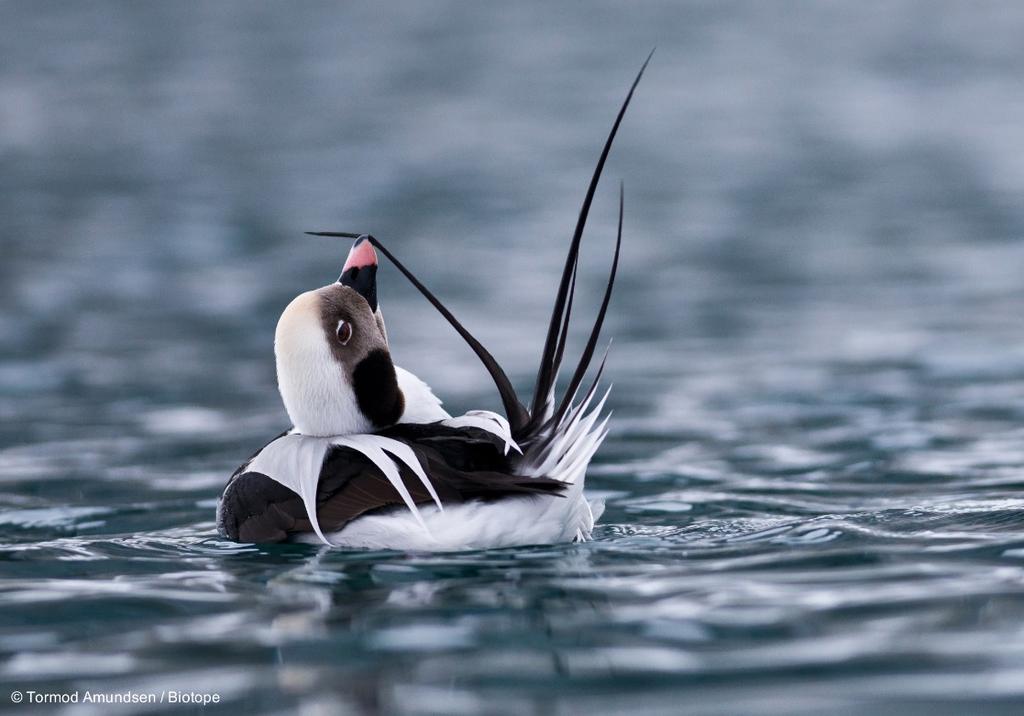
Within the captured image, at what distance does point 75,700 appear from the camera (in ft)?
8.98

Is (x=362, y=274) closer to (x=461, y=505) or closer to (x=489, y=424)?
(x=489, y=424)

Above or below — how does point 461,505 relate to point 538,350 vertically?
below

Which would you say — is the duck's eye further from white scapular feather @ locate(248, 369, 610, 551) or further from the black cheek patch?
white scapular feather @ locate(248, 369, 610, 551)

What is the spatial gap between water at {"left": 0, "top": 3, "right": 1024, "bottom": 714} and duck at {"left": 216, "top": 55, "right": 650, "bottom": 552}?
0.09m

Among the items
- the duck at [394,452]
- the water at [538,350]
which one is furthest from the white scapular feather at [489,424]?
the water at [538,350]

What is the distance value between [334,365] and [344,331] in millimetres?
→ 78

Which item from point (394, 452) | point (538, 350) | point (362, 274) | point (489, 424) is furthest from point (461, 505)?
point (538, 350)

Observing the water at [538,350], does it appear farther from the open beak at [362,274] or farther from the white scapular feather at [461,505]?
the open beak at [362,274]

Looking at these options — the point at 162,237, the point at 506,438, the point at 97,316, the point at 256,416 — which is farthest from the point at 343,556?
the point at 162,237

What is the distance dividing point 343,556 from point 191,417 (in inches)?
99.6

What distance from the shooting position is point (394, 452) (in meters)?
3.42

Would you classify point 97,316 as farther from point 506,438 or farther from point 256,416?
point 506,438

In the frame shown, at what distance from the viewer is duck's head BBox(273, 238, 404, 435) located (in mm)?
3658

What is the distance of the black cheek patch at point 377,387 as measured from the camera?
371cm
